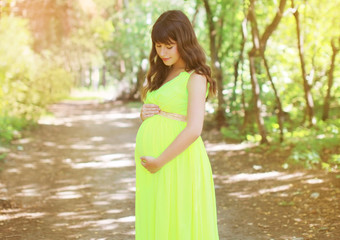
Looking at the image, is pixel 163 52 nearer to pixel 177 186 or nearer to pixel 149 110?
pixel 149 110

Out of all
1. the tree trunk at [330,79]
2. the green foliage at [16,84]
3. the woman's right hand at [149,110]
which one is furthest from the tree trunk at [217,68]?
the woman's right hand at [149,110]

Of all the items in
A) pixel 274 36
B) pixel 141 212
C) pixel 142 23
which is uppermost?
pixel 142 23

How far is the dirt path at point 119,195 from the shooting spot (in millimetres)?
5617

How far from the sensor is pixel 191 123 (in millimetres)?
2748

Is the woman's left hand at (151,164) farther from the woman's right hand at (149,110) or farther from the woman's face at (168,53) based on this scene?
the woman's face at (168,53)

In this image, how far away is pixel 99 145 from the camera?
493 inches

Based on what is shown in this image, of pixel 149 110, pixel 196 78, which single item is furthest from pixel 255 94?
pixel 196 78

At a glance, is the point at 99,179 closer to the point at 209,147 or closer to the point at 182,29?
the point at 209,147

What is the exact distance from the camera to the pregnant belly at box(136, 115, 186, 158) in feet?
9.37

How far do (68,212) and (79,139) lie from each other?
7137 mm

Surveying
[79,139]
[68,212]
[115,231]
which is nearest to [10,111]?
[79,139]

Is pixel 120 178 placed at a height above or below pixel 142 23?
below

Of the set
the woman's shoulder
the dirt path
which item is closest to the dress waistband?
the woman's shoulder

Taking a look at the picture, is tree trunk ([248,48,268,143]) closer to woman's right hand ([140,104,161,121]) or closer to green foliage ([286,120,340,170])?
green foliage ([286,120,340,170])
